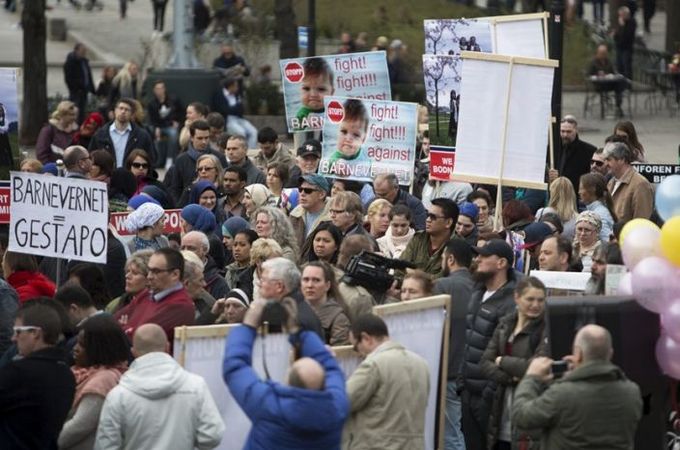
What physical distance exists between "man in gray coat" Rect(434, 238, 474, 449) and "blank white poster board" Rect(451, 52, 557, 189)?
8.63 ft

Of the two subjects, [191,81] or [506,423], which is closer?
[506,423]

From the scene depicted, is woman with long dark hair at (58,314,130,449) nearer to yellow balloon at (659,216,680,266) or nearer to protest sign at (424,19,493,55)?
yellow balloon at (659,216,680,266)

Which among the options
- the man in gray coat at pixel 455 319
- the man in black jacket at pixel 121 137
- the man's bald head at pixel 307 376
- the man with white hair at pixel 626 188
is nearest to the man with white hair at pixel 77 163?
the man in black jacket at pixel 121 137

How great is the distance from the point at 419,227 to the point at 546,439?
18.0 feet

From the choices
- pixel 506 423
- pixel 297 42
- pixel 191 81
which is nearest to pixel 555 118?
pixel 506 423

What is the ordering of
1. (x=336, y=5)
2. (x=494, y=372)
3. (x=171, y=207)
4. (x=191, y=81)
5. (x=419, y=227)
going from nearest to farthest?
1. (x=494, y=372)
2. (x=419, y=227)
3. (x=171, y=207)
4. (x=191, y=81)
5. (x=336, y=5)

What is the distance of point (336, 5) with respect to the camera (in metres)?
41.0

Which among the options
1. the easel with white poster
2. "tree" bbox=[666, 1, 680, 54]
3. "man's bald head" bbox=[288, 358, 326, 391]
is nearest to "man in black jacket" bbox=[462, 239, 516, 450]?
"man's bald head" bbox=[288, 358, 326, 391]

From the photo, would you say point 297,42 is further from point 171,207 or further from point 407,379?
point 407,379

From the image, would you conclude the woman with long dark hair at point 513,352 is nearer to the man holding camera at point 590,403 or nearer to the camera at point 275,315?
the man holding camera at point 590,403

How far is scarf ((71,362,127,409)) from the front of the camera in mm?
→ 8719

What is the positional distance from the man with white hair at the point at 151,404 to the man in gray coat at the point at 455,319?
260cm

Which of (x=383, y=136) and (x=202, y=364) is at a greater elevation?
(x=383, y=136)

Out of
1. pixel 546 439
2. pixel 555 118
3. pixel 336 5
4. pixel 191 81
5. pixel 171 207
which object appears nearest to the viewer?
pixel 546 439
